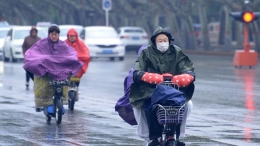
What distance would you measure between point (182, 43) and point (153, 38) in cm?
4128

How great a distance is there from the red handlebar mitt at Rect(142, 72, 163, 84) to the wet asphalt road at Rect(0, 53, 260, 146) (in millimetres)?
1958

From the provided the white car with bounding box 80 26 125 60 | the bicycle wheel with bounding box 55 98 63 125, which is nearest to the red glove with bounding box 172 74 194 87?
the bicycle wheel with bounding box 55 98 63 125

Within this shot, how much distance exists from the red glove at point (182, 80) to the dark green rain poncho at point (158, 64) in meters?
0.22

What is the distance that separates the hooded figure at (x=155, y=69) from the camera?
907cm

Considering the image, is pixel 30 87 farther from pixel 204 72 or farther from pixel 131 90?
pixel 131 90

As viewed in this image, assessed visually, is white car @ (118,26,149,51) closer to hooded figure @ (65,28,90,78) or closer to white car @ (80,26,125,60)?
white car @ (80,26,125,60)

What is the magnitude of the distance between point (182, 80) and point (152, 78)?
0.32m

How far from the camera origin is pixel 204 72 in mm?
26453

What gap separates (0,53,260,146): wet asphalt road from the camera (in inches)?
436

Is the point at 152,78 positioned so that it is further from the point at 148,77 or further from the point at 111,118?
the point at 111,118

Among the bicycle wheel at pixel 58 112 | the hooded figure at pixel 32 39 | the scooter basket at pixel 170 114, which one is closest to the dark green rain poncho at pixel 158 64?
the scooter basket at pixel 170 114

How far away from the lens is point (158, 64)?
30.0ft

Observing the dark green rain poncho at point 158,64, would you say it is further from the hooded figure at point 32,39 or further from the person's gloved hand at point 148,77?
the hooded figure at point 32,39

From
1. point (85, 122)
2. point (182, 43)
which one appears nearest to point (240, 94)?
point (85, 122)
